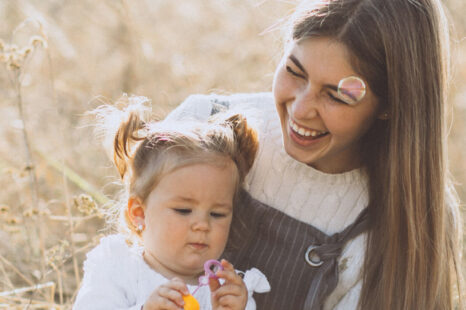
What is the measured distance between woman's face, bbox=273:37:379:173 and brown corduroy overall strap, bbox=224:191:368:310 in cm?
26

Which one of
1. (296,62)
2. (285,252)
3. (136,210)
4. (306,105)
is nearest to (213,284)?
(136,210)

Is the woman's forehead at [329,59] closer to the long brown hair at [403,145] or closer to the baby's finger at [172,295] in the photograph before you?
the long brown hair at [403,145]

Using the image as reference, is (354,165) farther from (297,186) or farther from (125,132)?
(125,132)

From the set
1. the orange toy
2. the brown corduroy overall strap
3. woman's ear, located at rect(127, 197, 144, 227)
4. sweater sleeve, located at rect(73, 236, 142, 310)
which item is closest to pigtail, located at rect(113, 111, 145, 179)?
woman's ear, located at rect(127, 197, 144, 227)

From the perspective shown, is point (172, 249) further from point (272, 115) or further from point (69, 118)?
point (69, 118)

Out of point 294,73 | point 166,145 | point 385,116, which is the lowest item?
point 166,145

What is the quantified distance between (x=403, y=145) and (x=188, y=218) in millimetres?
738

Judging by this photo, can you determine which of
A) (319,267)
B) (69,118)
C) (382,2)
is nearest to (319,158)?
(319,267)

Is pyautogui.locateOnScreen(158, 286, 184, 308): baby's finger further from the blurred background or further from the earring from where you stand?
the blurred background

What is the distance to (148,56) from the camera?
4074mm

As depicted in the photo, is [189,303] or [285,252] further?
[285,252]

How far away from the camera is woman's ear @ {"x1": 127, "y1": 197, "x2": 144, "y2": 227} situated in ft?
6.45

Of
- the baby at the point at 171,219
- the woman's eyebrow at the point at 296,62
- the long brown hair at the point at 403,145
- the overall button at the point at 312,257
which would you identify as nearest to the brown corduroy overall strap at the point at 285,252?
the overall button at the point at 312,257

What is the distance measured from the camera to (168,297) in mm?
1653
